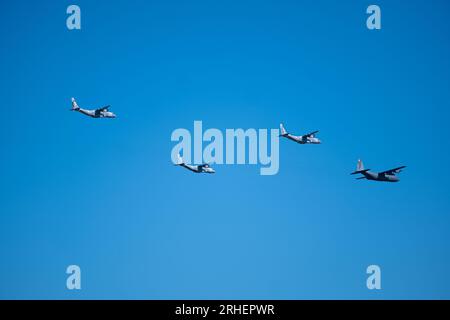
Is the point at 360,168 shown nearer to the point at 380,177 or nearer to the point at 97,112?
the point at 380,177

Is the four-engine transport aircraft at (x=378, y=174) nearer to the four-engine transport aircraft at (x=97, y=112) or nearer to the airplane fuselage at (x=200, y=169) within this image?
the airplane fuselage at (x=200, y=169)

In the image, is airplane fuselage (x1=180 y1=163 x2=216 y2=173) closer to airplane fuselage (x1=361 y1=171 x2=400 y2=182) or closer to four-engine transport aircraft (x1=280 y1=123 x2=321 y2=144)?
four-engine transport aircraft (x1=280 y1=123 x2=321 y2=144)

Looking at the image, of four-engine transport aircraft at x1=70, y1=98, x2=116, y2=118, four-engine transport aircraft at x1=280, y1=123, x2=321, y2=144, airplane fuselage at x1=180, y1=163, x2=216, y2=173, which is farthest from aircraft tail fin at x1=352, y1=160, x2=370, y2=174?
four-engine transport aircraft at x1=70, y1=98, x2=116, y2=118

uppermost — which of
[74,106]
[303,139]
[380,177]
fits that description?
[74,106]

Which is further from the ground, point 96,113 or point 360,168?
point 96,113

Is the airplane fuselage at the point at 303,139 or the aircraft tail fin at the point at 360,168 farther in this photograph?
the airplane fuselage at the point at 303,139

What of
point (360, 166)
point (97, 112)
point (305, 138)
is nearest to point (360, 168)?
point (360, 166)

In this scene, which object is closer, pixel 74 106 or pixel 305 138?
pixel 74 106

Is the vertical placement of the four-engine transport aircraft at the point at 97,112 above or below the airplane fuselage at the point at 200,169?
above

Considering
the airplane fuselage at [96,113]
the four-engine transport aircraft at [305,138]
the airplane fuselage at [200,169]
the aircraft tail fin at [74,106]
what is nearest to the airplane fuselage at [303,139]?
the four-engine transport aircraft at [305,138]

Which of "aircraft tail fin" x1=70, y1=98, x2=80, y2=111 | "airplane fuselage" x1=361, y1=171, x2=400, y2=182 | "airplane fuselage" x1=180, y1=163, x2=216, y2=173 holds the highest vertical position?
"aircraft tail fin" x1=70, y1=98, x2=80, y2=111
